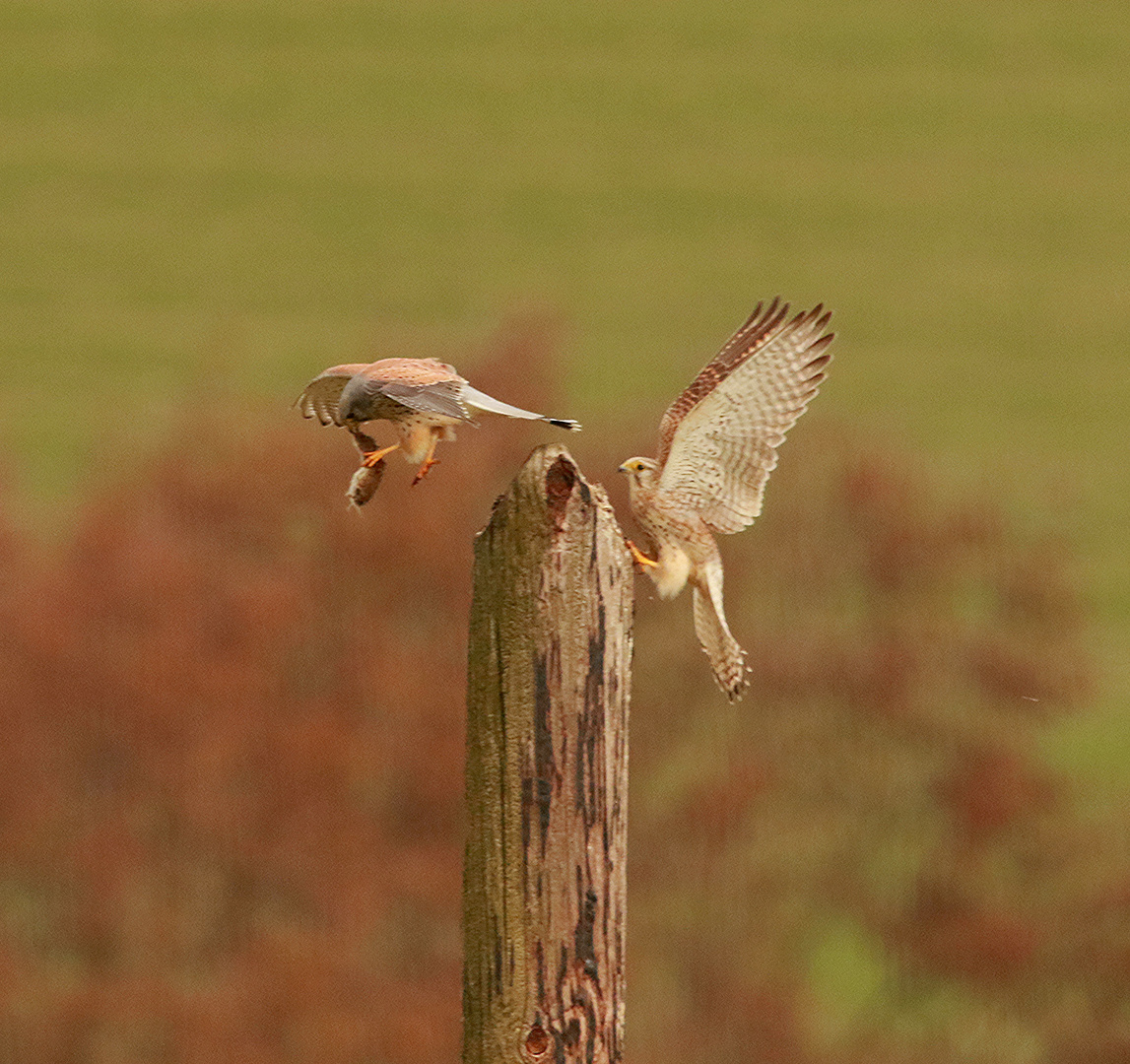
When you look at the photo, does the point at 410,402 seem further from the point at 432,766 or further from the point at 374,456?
the point at 432,766

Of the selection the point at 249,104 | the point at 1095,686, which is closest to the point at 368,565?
the point at 1095,686

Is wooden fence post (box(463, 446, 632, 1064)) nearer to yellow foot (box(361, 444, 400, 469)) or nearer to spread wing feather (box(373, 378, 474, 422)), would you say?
spread wing feather (box(373, 378, 474, 422))

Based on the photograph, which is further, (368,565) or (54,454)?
(54,454)

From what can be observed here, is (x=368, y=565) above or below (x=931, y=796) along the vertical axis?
above

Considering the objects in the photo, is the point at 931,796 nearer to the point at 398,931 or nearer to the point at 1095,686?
the point at 1095,686

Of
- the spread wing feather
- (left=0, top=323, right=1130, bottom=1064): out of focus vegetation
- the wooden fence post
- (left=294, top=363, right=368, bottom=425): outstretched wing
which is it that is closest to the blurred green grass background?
(left=0, top=323, right=1130, bottom=1064): out of focus vegetation

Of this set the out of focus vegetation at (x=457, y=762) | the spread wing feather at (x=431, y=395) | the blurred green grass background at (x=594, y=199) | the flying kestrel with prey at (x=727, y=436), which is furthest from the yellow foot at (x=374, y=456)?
the blurred green grass background at (x=594, y=199)

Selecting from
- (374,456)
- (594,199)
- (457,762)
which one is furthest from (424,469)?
(594,199)
